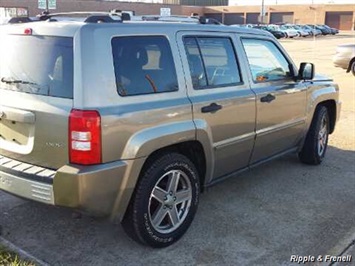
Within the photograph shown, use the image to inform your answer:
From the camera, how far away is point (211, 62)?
417cm

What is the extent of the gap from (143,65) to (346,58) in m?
14.2

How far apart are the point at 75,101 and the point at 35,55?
0.57 metres

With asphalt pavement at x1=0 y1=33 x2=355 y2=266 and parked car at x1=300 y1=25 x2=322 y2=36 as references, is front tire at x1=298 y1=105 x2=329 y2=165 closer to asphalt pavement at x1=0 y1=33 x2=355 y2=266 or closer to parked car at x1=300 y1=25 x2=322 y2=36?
asphalt pavement at x1=0 y1=33 x2=355 y2=266

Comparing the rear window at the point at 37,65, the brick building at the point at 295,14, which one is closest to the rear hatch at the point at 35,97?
the rear window at the point at 37,65

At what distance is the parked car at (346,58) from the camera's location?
15.9 m

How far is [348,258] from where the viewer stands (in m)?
3.66

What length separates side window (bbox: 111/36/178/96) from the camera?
3.33m

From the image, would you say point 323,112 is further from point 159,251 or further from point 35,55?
point 35,55

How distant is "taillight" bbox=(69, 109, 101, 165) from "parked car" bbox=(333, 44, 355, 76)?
574 inches

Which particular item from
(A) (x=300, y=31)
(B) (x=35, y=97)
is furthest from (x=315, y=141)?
(A) (x=300, y=31)

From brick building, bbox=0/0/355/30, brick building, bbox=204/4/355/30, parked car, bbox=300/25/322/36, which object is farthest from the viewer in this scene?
brick building, bbox=204/4/355/30

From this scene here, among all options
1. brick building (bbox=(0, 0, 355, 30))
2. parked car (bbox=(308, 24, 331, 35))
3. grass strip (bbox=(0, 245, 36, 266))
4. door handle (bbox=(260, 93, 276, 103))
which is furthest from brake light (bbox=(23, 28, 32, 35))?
brick building (bbox=(0, 0, 355, 30))

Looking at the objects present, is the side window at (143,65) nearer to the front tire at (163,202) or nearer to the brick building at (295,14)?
the front tire at (163,202)

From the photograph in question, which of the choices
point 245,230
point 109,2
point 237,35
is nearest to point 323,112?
point 237,35
